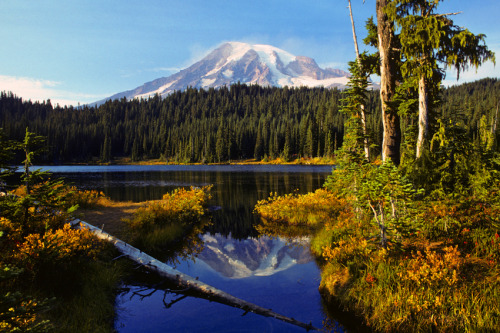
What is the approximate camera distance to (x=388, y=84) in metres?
12.2

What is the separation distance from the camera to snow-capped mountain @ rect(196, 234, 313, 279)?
1155 cm

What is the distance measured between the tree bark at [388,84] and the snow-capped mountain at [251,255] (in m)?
6.05

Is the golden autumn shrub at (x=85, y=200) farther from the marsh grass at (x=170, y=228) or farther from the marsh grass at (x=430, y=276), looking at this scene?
the marsh grass at (x=430, y=276)

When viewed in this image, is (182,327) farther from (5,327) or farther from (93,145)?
(93,145)

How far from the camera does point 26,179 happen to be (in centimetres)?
830

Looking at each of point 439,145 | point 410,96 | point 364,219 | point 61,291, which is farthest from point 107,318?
point 410,96

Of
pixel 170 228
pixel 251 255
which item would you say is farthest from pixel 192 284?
pixel 170 228

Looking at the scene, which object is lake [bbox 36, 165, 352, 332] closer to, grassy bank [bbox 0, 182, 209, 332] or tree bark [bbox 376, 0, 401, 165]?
grassy bank [bbox 0, 182, 209, 332]

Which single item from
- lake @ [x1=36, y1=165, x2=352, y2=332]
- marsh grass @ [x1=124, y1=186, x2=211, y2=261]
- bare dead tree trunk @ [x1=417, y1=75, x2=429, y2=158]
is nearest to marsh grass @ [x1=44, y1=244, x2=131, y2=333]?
lake @ [x1=36, y1=165, x2=352, y2=332]

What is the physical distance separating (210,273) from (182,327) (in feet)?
12.8

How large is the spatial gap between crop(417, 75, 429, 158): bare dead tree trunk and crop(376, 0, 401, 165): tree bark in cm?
79

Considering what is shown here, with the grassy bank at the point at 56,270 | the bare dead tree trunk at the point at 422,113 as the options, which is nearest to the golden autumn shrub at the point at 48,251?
the grassy bank at the point at 56,270

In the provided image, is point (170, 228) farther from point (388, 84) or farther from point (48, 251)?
point (388, 84)

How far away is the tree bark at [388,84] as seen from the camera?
11.6 meters
